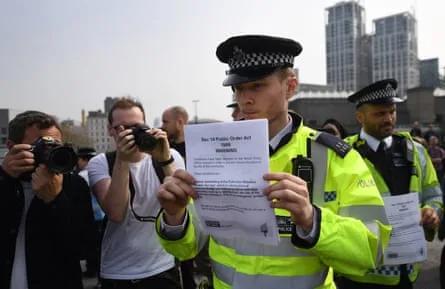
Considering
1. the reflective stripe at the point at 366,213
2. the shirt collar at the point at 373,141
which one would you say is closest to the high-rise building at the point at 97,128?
the shirt collar at the point at 373,141

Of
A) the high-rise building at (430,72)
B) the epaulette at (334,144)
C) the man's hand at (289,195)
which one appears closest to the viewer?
the man's hand at (289,195)

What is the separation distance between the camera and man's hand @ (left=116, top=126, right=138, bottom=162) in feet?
8.15

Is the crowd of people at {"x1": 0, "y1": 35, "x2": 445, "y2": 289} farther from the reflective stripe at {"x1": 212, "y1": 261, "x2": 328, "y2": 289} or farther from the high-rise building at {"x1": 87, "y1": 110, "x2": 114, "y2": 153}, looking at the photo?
the high-rise building at {"x1": 87, "y1": 110, "x2": 114, "y2": 153}

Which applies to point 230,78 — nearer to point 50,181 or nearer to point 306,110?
point 50,181

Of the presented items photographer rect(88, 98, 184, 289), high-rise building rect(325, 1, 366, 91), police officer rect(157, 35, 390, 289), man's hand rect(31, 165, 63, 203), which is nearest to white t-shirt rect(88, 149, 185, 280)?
photographer rect(88, 98, 184, 289)

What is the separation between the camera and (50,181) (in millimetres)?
2164

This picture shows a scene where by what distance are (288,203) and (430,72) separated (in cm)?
5758

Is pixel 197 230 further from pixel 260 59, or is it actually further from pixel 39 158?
pixel 39 158

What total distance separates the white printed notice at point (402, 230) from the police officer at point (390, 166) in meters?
0.03

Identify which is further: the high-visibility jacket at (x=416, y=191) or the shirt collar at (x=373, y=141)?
the shirt collar at (x=373, y=141)

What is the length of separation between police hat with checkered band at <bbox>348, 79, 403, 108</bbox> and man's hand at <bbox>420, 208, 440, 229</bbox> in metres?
0.87

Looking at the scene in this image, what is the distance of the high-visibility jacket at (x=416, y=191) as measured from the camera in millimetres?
2838

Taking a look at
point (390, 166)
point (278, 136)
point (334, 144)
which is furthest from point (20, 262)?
point (390, 166)

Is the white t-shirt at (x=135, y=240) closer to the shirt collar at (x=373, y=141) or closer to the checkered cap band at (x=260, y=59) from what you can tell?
the checkered cap band at (x=260, y=59)
